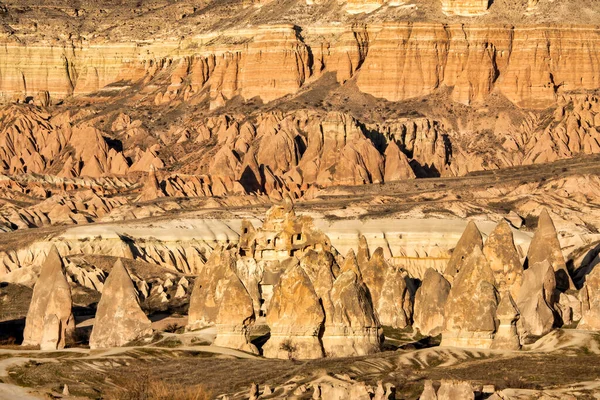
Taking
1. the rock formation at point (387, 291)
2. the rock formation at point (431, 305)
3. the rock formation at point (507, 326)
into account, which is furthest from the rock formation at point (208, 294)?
the rock formation at point (507, 326)

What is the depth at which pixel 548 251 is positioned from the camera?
95.2 meters

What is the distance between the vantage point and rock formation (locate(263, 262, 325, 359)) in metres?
74.2

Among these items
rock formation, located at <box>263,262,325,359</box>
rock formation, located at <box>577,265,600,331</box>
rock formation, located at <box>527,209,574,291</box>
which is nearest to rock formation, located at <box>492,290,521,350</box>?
rock formation, located at <box>577,265,600,331</box>

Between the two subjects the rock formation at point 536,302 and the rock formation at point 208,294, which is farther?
the rock formation at point 208,294

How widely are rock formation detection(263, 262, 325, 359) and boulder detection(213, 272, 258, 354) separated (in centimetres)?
214

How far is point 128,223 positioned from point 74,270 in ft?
94.0

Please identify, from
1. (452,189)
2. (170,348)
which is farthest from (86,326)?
(452,189)

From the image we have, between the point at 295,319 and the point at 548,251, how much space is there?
24.3 metres

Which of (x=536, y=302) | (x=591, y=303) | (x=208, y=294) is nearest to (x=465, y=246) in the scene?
(x=208, y=294)

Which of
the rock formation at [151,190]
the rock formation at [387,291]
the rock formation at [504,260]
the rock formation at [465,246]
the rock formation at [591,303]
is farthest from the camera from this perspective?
the rock formation at [151,190]

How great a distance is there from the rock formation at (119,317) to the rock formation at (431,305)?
12.3 metres

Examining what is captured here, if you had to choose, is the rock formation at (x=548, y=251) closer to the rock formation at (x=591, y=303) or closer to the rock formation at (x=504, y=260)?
the rock formation at (x=504, y=260)

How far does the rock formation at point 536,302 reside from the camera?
78.4m

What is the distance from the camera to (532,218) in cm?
15162
